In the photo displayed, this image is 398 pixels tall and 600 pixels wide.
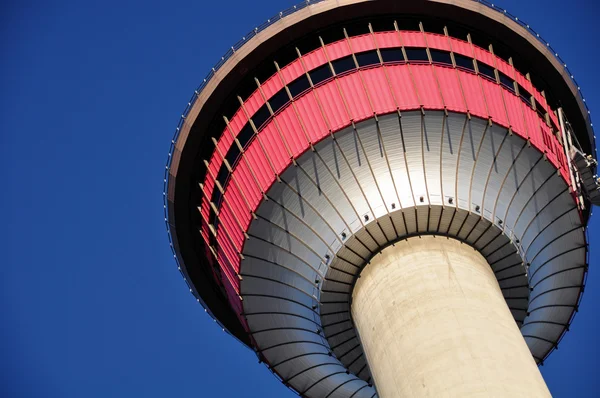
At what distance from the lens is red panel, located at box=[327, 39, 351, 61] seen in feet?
114

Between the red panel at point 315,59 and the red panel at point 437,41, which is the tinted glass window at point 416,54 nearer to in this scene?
→ the red panel at point 437,41

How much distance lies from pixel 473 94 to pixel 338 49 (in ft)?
21.0

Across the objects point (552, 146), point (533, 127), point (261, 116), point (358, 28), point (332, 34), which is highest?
point (332, 34)

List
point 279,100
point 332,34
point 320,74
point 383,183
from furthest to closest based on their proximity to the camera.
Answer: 1. point 332,34
2. point 279,100
3. point 320,74
4. point 383,183

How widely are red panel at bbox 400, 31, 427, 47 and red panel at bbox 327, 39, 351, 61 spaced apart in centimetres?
259

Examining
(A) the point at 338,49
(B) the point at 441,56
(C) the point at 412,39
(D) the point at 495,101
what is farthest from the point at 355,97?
(D) the point at 495,101

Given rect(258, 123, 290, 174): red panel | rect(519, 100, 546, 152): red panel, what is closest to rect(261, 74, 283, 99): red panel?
rect(258, 123, 290, 174): red panel

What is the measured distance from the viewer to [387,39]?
114ft

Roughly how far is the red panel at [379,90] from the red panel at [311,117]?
233 cm

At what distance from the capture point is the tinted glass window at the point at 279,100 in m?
34.7

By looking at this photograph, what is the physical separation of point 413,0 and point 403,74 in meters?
4.25

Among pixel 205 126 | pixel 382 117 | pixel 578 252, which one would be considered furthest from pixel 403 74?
pixel 578 252

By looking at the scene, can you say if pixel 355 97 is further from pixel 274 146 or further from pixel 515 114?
pixel 515 114

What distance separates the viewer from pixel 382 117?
32.2 meters
